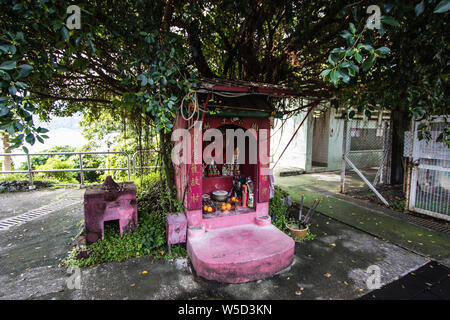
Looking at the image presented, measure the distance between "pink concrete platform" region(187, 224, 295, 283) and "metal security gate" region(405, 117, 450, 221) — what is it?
4.32 m

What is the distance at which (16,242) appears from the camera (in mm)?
4504

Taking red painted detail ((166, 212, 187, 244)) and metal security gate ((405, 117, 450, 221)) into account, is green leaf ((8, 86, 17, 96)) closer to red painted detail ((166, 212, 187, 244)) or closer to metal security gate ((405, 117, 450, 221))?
red painted detail ((166, 212, 187, 244))

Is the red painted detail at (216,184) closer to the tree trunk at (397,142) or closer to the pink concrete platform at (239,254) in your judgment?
the pink concrete platform at (239,254)

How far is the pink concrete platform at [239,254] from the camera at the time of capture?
332 cm

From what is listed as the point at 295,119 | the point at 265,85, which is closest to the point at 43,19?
the point at 265,85

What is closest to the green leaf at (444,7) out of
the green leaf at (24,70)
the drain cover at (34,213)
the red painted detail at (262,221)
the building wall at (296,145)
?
the green leaf at (24,70)

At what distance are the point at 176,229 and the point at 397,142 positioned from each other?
8350mm

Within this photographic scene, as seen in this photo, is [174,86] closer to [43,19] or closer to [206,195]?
[43,19]

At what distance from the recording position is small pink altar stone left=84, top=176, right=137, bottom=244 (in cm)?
399

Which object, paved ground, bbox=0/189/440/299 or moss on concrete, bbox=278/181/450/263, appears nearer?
paved ground, bbox=0/189/440/299

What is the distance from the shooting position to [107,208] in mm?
4098

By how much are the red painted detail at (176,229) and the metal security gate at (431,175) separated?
5.66 metres
